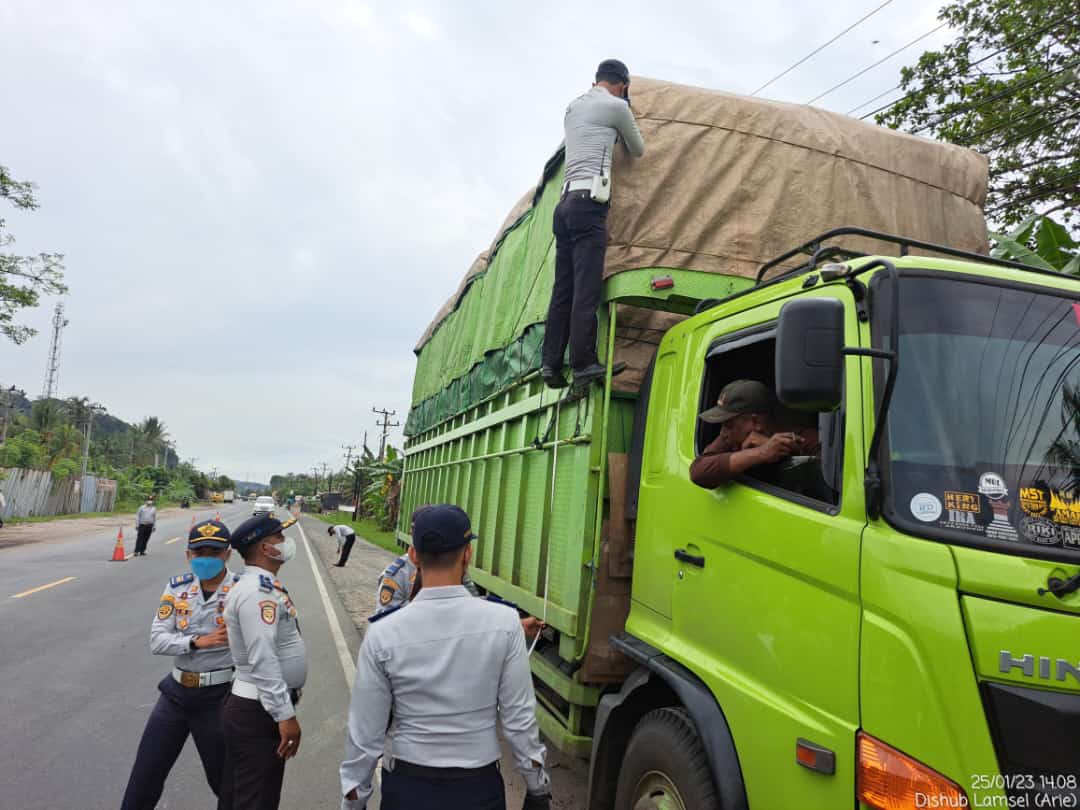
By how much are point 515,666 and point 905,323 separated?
1.60 m

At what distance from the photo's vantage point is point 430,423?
365 inches

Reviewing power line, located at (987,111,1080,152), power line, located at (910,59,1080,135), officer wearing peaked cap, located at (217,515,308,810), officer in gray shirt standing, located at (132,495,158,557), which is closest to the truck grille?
officer wearing peaked cap, located at (217,515,308,810)

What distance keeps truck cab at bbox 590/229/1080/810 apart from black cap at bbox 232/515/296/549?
5.87ft

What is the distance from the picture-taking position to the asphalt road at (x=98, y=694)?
4.62 meters

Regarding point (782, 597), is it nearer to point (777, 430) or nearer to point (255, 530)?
point (777, 430)

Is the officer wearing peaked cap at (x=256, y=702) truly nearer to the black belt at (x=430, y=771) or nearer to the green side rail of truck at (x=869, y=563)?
the black belt at (x=430, y=771)

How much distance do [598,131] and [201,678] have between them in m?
3.34

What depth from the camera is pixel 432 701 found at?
2.27 metres

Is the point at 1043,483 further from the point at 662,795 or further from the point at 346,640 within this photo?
the point at 346,640

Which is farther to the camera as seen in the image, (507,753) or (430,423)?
(430,423)

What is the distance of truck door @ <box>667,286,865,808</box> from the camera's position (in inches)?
84.8

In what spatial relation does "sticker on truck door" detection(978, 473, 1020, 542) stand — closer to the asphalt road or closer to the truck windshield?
the truck windshield

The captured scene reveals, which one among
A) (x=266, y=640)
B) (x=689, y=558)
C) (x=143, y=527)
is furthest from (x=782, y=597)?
(x=143, y=527)

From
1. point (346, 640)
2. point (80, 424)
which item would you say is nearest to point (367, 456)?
point (346, 640)
